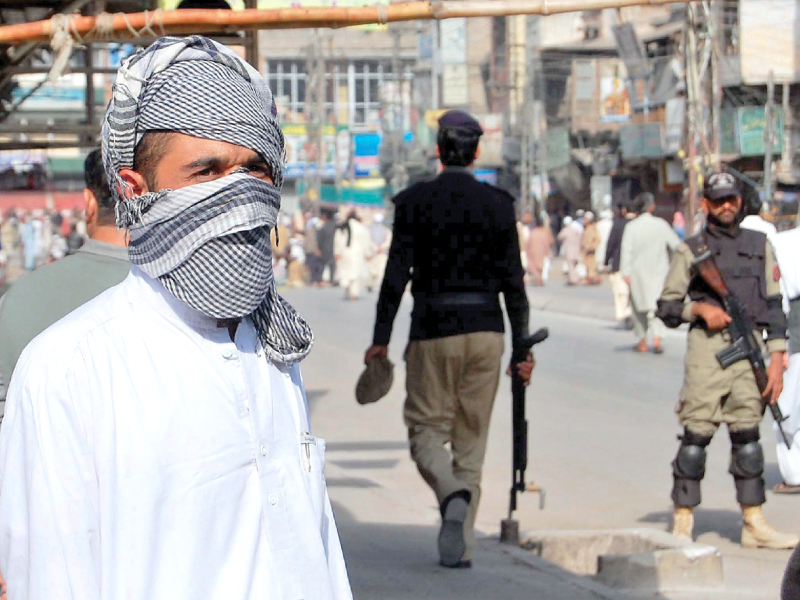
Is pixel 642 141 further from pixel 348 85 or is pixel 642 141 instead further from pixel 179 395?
pixel 179 395

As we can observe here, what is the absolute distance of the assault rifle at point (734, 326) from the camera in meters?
5.94

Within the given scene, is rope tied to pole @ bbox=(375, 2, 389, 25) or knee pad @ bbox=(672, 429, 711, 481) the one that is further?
knee pad @ bbox=(672, 429, 711, 481)

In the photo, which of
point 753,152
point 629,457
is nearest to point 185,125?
point 629,457

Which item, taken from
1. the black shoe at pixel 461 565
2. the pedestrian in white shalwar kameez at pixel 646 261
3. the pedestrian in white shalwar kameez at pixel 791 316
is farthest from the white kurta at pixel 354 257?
the black shoe at pixel 461 565

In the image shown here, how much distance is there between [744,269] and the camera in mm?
6113

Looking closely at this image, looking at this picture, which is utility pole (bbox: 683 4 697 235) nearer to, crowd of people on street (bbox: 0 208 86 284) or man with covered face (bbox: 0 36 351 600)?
crowd of people on street (bbox: 0 208 86 284)

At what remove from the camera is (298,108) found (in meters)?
72.1

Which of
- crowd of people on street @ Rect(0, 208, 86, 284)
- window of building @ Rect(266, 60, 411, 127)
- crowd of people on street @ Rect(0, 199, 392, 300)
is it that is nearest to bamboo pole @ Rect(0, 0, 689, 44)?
crowd of people on street @ Rect(0, 199, 392, 300)

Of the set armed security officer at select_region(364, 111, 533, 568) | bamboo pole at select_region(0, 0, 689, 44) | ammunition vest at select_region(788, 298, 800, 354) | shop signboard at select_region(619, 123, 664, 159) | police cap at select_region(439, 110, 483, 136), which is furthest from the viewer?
shop signboard at select_region(619, 123, 664, 159)

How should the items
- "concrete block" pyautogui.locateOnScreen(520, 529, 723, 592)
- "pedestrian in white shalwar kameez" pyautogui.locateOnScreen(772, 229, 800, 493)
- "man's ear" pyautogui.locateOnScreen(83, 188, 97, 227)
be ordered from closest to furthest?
1. "man's ear" pyautogui.locateOnScreen(83, 188, 97, 227)
2. "concrete block" pyautogui.locateOnScreen(520, 529, 723, 592)
3. "pedestrian in white shalwar kameez" pyautogui.locateOnScreen(772, 229, 800, 493)

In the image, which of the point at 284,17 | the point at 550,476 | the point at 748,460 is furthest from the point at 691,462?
the point at 284,17

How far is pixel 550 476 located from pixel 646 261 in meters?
6.87

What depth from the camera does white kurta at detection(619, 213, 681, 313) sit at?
47.3 ft

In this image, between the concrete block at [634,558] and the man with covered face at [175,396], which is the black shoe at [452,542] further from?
the man with covered face at [175,396]
